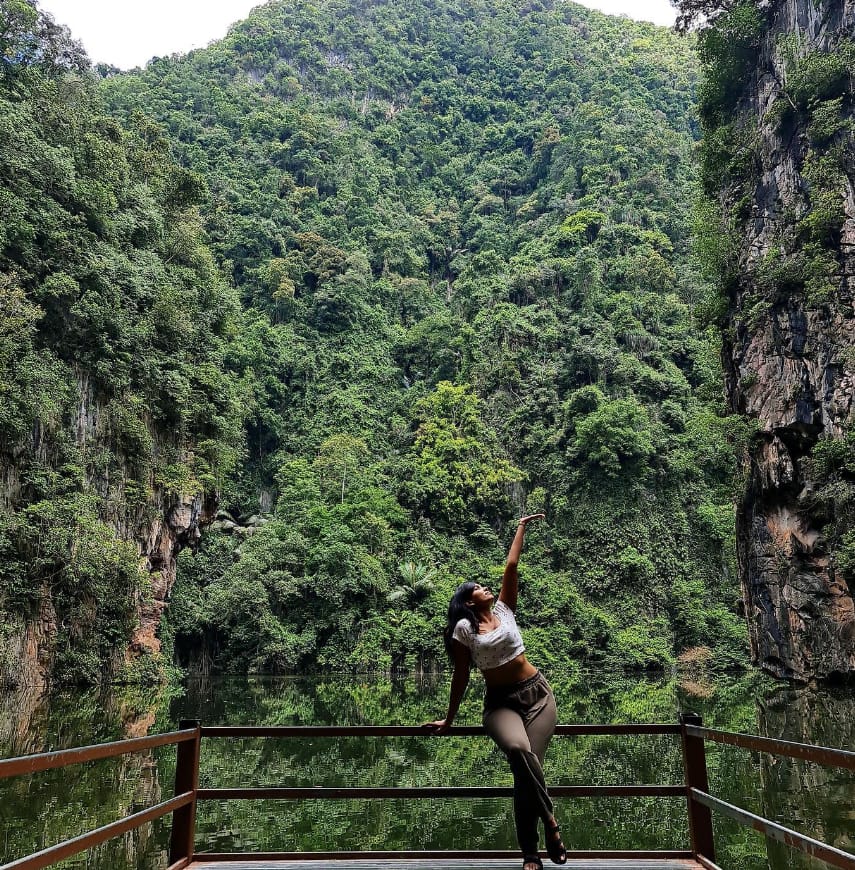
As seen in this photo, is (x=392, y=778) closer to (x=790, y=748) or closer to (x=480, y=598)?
(x=480, y=598)

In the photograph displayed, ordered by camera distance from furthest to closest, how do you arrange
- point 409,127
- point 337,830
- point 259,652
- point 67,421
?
1. point 409,127
2. point 259,652
3. point 67,421
4. point 337,830

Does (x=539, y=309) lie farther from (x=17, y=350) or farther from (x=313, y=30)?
(x=313, y=30)

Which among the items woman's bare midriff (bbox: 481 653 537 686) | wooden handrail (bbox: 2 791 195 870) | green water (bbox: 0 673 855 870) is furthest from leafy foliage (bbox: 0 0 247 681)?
woman's bare midriff (bbox: 481 653 537 686)

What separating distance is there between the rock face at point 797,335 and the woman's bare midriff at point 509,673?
1084 centimetres

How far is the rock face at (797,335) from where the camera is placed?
511 inches

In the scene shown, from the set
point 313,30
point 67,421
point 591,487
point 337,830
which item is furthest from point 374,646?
point 313,30

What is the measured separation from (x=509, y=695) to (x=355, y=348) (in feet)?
119

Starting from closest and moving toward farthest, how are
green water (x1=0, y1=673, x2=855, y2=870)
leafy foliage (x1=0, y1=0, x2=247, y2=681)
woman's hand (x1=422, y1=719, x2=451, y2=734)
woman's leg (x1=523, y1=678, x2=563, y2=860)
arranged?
woman's leg (x1=523, y1=678, x2=563, y2=860) → woman's hand (x1=422, y1=719, x2=451, y2=734) → green water (x1=0, y1=673, x2=855, y2=870) → leafy foliage (x1=0, y1=0, x2=247, y2=681)

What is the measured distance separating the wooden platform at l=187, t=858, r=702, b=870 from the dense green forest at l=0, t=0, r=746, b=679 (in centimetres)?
1385

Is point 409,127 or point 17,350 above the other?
point 409,127

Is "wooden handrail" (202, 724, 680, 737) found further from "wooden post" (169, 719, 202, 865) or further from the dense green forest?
the dense green forest

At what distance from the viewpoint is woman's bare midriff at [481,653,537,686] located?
2.73 meters

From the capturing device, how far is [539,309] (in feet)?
117

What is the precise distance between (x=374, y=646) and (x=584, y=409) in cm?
1364
